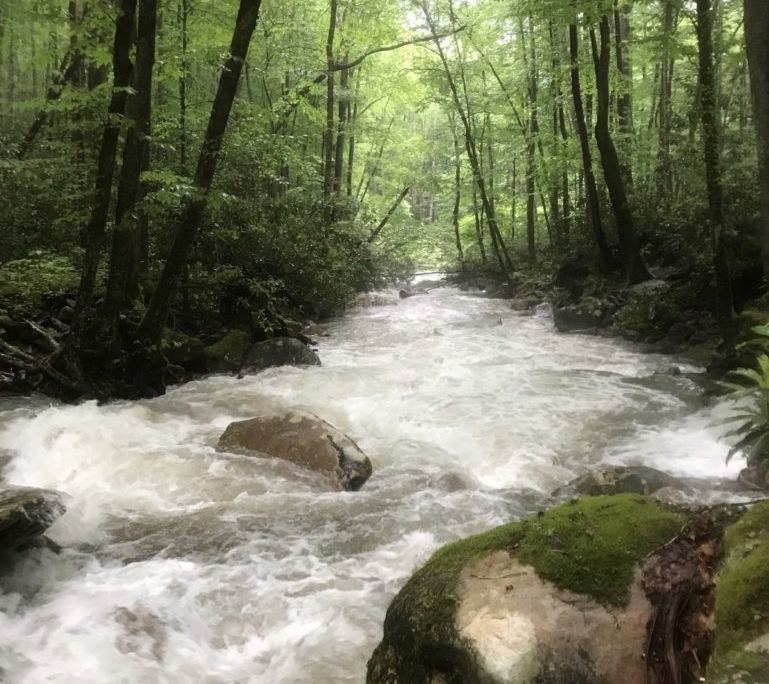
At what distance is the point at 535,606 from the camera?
2.88 metres

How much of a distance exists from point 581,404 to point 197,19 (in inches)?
396

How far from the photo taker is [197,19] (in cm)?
1146

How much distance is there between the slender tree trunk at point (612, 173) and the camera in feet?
47.0

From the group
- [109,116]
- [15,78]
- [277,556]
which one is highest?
[15,78]

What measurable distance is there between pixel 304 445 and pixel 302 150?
736 inches

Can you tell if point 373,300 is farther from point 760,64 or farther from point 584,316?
point 760,64

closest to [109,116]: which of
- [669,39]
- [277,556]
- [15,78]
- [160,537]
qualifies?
[160,537]

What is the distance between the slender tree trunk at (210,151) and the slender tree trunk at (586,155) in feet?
31.6

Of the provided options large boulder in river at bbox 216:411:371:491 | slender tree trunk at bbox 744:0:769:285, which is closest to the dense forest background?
slender tree trunk at bbox 744:0:769:285

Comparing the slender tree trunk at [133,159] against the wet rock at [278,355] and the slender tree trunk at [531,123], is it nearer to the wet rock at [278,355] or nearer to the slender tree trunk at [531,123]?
the wet rock at [278,355]

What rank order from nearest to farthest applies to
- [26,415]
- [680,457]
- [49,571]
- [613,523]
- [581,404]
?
[613,523] < [49,571] < [680,457] < [26,415] < [581,404]

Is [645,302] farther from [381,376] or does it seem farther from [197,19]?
[197,19]

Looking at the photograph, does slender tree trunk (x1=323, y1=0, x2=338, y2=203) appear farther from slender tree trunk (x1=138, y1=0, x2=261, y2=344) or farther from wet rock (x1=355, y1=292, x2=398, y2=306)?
slender tree trunk (x1=138, y1=0, x2=261, y2=344)

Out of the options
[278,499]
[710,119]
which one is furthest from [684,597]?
[710,119]
